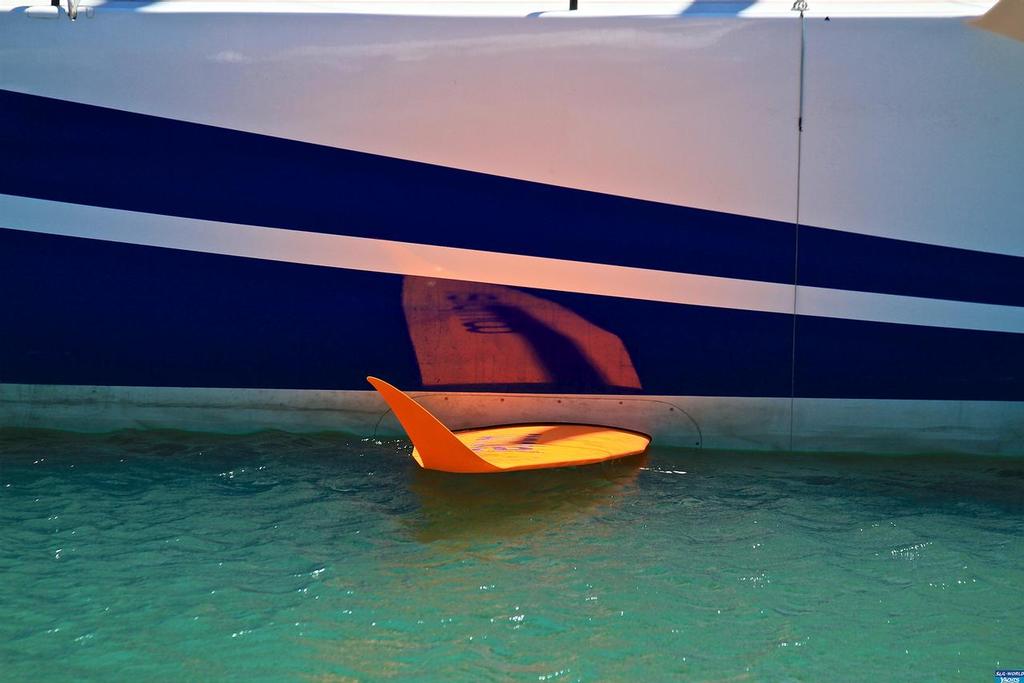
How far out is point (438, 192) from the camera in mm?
5047

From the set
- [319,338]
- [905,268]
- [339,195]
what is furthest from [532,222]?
[905,268]

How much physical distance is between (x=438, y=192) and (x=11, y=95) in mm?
2215

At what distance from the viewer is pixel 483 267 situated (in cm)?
507

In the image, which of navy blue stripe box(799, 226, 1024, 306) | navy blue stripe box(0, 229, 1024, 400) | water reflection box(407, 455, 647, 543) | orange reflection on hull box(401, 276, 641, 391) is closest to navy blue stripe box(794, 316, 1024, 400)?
navy blue stripe box(0, 229, 1024, 400)

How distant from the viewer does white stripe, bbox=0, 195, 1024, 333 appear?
492cm

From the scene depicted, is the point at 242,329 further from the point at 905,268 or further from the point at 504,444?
the point at 905,268

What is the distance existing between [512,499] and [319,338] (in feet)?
4.45

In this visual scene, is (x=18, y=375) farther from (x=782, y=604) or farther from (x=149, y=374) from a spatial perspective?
(x=782, y=604)

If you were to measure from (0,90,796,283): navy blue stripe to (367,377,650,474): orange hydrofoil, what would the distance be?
2.88ft

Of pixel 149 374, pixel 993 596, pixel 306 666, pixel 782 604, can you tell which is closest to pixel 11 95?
pixel 149 374

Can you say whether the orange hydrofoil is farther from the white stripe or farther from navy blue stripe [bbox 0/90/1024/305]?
navy blue stripe [bbox 0/90/1024/305]

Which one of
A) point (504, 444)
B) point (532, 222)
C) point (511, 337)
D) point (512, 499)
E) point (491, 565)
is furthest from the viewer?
point (511, 337)

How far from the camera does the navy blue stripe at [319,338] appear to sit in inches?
196

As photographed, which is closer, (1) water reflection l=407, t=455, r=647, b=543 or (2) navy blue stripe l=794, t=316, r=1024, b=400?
(1) water reflection l=407, t=455, r=647, b=543
